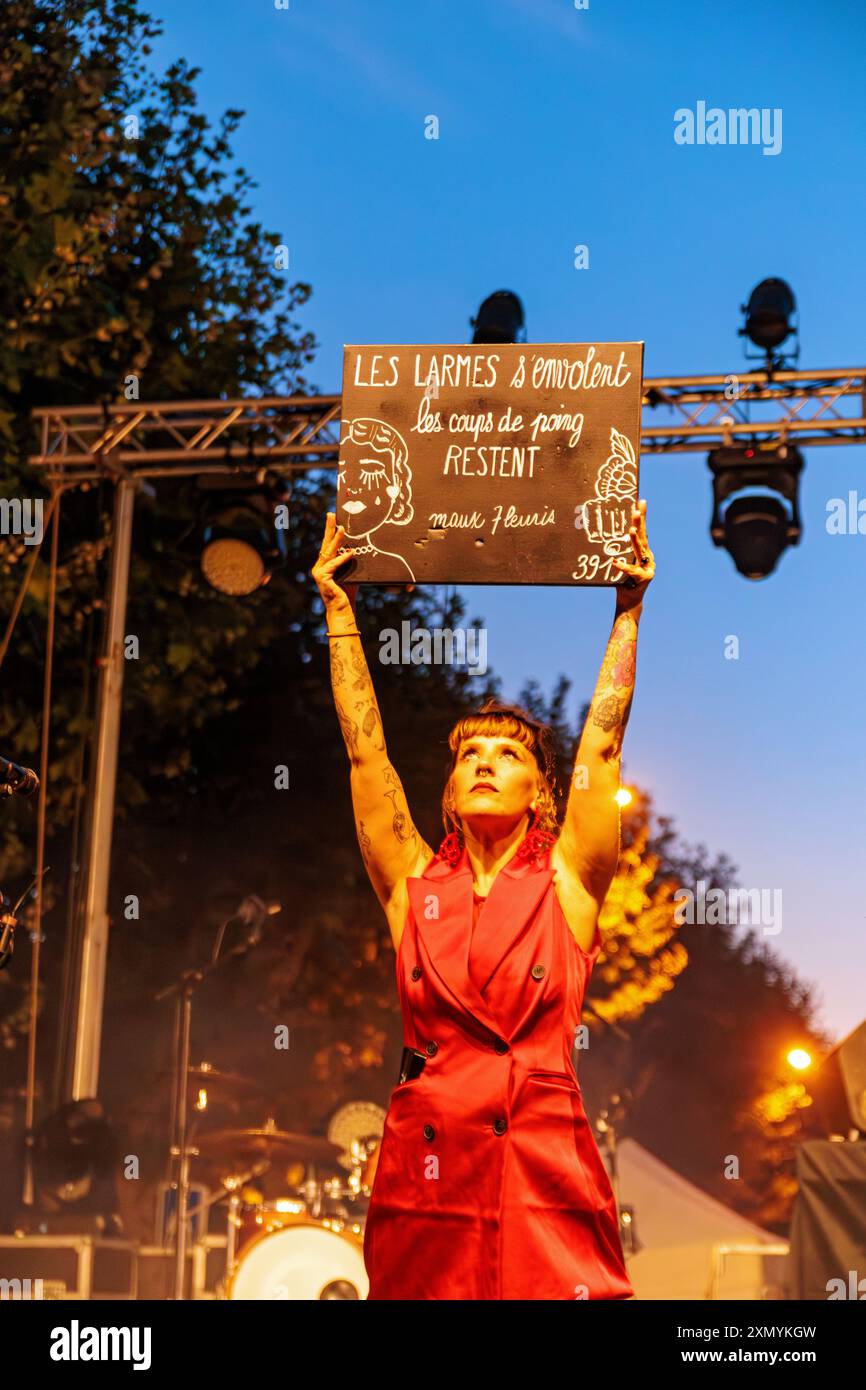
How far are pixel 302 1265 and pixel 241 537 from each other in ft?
13.2

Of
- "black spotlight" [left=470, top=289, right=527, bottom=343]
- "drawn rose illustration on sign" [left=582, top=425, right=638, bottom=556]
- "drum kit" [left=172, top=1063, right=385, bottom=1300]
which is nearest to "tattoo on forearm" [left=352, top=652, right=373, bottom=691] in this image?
"drawn rose illustration on sign" [left=582, top=425, right=638, bottom=556]

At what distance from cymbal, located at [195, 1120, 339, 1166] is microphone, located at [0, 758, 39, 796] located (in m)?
5.39

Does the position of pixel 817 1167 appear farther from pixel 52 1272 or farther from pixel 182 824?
pixel 182 824

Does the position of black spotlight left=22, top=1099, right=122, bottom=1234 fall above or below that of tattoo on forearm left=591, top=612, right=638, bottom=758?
below

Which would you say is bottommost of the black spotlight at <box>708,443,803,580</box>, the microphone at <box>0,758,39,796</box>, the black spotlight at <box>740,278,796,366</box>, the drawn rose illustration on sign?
the microphone at <box>0,758,39,796</box>

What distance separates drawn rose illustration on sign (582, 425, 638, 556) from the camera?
3.83 meters

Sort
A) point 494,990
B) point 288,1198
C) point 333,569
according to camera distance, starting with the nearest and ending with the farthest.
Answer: point 494,990 → point 333,569 → point 288,1198

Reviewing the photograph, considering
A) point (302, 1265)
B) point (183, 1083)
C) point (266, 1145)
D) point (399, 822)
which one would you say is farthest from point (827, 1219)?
point (399, 822)

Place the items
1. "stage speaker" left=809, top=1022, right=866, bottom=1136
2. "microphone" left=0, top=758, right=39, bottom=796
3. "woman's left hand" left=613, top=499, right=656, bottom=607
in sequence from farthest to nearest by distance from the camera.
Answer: "stage speaker" left=809, top=1022, right=866, bottom=1136 → "microphone" left=0, top=758, right=39, bottom=796 → "woman's left hand" left=613, top=499, right=656, bottom=607

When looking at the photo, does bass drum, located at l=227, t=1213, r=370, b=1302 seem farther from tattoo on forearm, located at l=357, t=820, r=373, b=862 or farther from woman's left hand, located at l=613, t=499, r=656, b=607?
woman's left hand, located at l=613, t=499, r=656, b=607

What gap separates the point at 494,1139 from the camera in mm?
3322

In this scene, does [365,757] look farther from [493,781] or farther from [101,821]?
[101,821]

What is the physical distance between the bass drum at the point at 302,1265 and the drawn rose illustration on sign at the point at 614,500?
4.78m
